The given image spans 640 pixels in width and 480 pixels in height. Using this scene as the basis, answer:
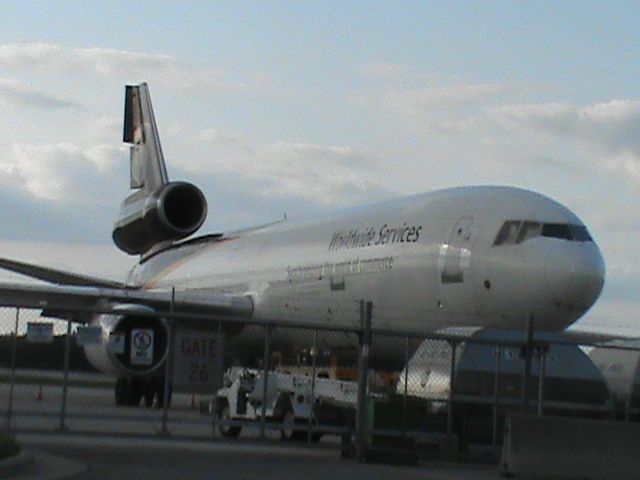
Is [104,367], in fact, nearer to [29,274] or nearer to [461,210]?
[461,210]

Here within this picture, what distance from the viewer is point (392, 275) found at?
83.8ft

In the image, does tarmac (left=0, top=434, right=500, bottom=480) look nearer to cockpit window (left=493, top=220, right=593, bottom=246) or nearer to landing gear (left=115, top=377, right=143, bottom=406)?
cockpit window (left=493, top=220, right=593, bottom=246)

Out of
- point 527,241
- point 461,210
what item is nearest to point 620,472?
point 527,241

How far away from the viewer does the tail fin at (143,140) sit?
45.0 meters

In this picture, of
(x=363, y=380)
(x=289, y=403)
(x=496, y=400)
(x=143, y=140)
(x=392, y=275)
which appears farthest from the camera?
(x=143, y=140)

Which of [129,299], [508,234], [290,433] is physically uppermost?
[508,234]

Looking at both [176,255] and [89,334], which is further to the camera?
[176,255]

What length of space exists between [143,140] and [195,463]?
31462 mm

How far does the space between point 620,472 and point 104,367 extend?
1058cm

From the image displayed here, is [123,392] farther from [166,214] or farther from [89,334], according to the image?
[89,334]

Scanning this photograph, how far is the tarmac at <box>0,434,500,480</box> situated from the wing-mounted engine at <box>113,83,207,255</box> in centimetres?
2078

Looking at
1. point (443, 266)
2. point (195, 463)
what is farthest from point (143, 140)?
point (195, 463)

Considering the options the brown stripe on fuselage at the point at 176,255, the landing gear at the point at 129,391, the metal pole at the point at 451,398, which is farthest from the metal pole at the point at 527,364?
the brown stripe on fuselage at the point at 176,255

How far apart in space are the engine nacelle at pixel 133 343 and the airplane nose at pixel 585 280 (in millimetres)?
6710
